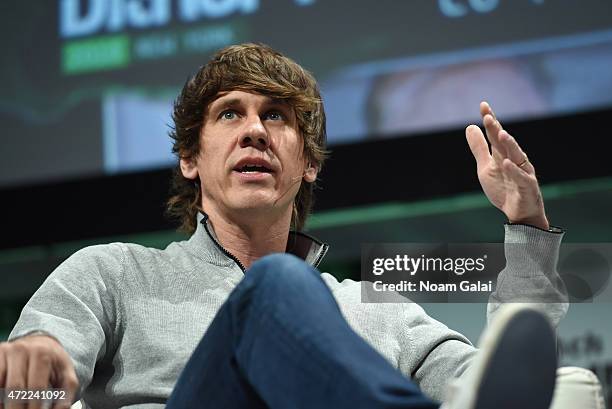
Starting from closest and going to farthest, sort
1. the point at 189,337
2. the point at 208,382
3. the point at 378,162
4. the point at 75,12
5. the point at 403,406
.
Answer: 1. the point at 403,406
2. the point at 208,382
3. the point at 189,337
4. the point at 378,162
5. the point at 75,12

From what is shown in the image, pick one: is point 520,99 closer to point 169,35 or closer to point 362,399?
point 169,35

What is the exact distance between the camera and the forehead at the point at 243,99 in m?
1.77

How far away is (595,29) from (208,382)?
221 cm

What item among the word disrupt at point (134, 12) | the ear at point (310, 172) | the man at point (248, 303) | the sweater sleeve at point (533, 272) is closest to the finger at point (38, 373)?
the man at point (248, 303)

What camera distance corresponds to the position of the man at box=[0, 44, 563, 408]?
38.9 inches

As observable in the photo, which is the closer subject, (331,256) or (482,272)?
(482,272)

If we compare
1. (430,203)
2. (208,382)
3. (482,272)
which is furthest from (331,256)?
(208,382)

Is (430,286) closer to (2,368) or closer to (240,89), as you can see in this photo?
(240,89)

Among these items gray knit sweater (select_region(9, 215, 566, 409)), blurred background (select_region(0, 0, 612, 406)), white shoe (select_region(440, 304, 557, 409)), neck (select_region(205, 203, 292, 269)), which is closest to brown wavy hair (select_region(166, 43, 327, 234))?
neck (select_region(205, 203, 292, 269))

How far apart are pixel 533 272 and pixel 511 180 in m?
0.15

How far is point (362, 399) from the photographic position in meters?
0.92

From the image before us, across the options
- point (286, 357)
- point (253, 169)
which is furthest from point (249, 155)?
point (286, 357)

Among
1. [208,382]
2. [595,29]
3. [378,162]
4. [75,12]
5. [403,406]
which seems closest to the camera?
[403,406]

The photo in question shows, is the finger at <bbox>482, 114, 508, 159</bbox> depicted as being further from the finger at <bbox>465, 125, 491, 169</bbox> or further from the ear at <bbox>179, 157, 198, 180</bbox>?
the ear at <bbox>179, 157, 198, 180</bbox>
